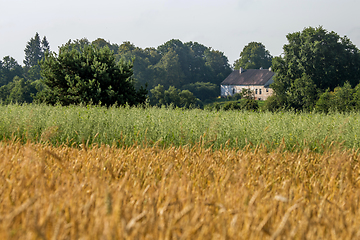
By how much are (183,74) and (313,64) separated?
3926 centimetres

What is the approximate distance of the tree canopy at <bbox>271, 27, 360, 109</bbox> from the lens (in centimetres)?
4172

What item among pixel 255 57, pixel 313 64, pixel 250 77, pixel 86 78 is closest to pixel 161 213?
pixel 86 78

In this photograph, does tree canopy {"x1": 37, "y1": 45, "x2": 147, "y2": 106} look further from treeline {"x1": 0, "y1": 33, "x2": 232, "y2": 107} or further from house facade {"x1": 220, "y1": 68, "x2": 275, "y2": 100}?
house facade {"x1": 220, "y1": 68, "x2": 275, "y2": 100}

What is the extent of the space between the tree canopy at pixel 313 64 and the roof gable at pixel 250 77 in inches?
1039

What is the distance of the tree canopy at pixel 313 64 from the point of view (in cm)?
4172

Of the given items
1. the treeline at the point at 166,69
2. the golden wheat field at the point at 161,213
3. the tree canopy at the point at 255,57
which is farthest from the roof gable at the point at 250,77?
the golden wheat field at the point at 161,213

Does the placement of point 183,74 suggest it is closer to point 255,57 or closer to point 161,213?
point 255,57

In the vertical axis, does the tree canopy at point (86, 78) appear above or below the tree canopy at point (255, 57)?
below

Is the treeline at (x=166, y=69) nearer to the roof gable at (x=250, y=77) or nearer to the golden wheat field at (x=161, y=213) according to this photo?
the roof gable at (x=250, y=77)

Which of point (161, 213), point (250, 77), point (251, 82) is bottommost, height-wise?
point (161, 213)

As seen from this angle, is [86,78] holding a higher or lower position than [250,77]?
lower

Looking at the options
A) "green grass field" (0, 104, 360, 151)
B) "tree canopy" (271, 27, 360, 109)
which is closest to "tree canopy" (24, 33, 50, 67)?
"tree canopy" (271, 27, 360, 109)

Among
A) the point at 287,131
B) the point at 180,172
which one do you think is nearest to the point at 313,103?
the point at 287,131

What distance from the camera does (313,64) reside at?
139ft
